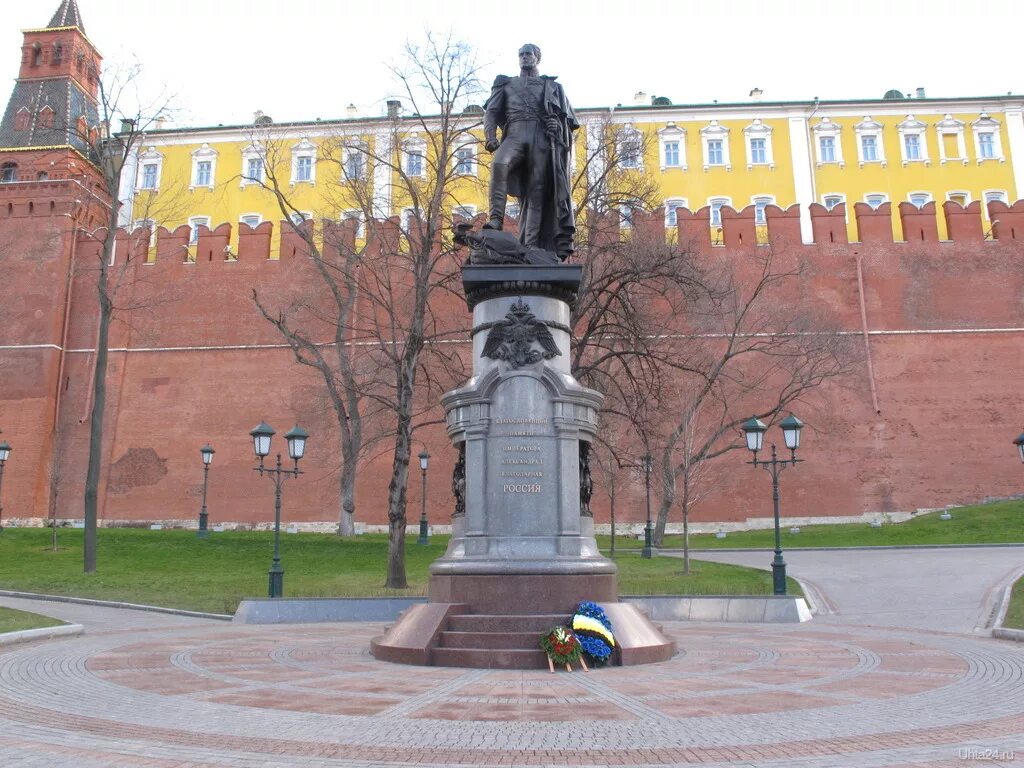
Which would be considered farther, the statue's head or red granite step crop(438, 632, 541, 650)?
the statue's head

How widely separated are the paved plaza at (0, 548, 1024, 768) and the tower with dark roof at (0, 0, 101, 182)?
39463 millimetres

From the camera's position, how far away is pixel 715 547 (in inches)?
1155

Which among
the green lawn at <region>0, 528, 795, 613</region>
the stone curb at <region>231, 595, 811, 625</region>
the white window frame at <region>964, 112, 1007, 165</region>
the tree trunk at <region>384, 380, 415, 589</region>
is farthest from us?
the white window frame at <region>964, 112, 1007, 165</region>

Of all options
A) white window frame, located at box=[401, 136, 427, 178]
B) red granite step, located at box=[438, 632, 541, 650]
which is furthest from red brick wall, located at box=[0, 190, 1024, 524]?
red granite step, located at box=[438, 632, 541, 650]

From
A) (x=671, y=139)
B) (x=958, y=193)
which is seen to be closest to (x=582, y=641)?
(x=671, y=139)

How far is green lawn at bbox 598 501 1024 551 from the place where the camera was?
28.1m

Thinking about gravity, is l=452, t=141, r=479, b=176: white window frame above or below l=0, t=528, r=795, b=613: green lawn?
above

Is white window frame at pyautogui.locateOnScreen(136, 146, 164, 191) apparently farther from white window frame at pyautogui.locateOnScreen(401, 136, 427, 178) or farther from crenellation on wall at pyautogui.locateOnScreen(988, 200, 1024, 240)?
crenellation on wall at pyautogui.locateOnScreen(988, 200, 1024, 240)

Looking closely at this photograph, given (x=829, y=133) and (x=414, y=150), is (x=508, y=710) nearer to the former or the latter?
(x=414, y=150)

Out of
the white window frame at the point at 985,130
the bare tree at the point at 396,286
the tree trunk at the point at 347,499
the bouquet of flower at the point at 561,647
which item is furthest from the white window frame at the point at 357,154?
the white window frame at the point at 985,130

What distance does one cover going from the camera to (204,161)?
5141 cm

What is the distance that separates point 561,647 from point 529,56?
6175mm

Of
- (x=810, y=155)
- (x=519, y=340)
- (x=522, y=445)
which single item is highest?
(x=810, y=155)

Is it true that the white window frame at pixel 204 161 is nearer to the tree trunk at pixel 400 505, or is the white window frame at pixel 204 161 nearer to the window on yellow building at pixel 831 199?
the window on yellow building at pixel 831 199
